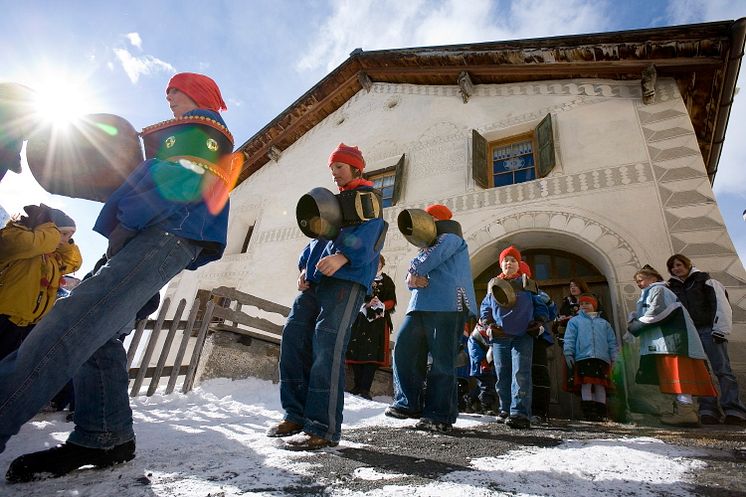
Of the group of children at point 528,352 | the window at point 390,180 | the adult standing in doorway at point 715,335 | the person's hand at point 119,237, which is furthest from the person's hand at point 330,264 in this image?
the window at point 390,180

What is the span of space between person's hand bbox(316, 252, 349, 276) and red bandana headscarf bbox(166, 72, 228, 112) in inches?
35.2

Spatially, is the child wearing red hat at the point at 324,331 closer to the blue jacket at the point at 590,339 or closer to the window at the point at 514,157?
the blue jacket at the point at 590,339

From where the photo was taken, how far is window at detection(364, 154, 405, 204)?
8323 millimetres

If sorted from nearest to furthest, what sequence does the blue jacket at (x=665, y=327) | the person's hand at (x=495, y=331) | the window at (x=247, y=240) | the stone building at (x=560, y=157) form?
the person's hand at (x=495, y=331) → the blue jacket at (x=665, y=327) → the stone building at (x=560, y=157) → the window at (x=247, y=240)

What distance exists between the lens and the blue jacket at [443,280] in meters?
2.68

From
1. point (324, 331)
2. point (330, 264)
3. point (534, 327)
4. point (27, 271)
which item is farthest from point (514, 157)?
point (27, 271)

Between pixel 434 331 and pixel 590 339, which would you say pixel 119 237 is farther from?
pixel 590 339

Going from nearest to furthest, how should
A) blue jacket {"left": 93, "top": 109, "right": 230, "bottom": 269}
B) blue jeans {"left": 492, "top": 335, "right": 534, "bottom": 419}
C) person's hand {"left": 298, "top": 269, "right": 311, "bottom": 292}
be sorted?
blue jacket {"left": 93, "top": 109, "right": 230, "bottom": 269}
person's hand {"left": 298, "top": 269, "right": 311, "bottom": 292}
blue jeans {"left": 492, "top": 335, "right": 534, "bottom": 419}

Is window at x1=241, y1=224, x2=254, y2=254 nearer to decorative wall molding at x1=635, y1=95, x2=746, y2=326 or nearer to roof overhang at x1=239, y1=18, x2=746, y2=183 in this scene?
roof overhang at x1=239, y1=18, x2=746, y2=183

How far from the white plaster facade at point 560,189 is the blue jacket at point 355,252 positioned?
4723mm

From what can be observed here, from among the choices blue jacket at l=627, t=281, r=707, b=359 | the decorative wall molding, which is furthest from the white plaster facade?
blue jacket at l=627, t=281, r=707, b=359

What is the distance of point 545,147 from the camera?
6746 mm

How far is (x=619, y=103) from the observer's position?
21.6ft

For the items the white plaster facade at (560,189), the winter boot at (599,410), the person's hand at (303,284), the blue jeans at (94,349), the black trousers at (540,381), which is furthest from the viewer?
the white plaster facade at (560,189)
